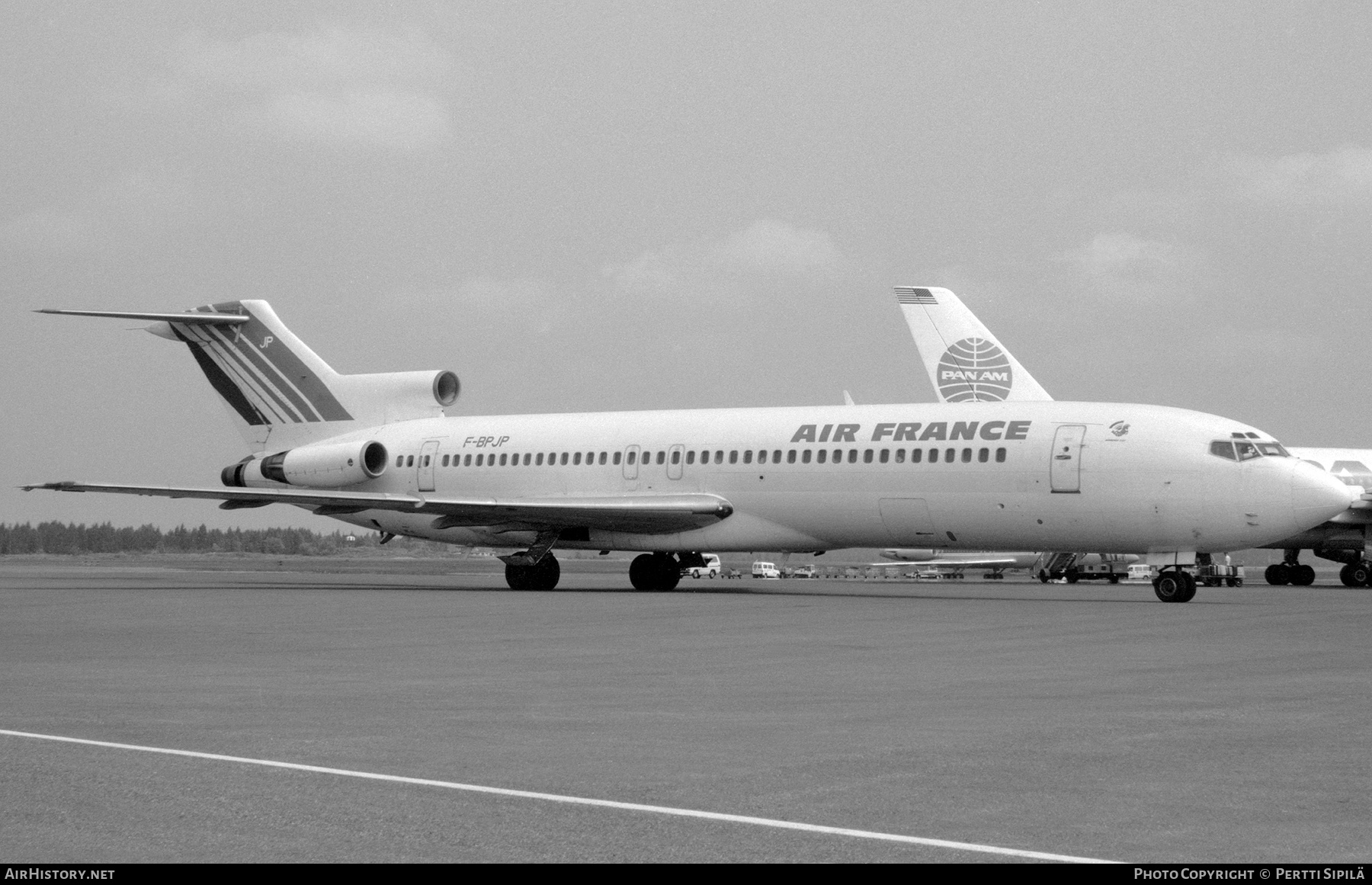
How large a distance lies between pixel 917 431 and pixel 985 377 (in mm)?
17896

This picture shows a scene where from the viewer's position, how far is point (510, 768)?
8758 millimetres

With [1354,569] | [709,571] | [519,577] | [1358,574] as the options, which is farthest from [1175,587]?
[709,571]

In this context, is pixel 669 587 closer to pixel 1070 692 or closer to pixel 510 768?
pixel 1070 692

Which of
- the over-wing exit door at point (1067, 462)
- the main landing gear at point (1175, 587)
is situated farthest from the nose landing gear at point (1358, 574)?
the over-wing exit door at point (1067, 462)

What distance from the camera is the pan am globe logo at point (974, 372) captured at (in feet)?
157

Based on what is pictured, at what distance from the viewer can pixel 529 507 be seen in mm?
33625

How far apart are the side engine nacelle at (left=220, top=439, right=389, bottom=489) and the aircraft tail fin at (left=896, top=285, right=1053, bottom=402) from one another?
56.5ft

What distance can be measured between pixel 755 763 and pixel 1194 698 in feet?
15.6

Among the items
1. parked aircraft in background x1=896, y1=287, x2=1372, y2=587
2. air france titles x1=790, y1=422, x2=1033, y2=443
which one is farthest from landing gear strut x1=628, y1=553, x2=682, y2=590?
parked aircraft in background x1=896, y1=287, x2=1372, y2=587

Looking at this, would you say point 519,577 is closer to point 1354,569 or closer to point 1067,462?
point 1067,462

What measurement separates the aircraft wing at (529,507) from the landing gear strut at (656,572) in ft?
5.94

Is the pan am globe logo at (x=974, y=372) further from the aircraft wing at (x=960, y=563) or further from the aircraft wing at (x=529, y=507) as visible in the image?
the aircraft wing at (x=960, y=563)

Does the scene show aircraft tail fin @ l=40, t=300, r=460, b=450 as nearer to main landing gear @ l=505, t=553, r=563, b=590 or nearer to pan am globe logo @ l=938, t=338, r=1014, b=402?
main landing gear @ l=505, t=553, r=563, b=590
